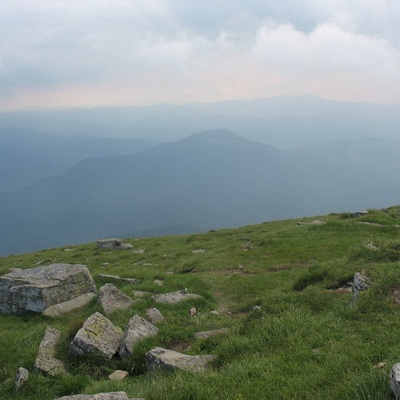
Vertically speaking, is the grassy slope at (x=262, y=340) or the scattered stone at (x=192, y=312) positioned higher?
the grassy slope at (x=262, y=340)

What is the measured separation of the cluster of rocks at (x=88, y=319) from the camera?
9414mm

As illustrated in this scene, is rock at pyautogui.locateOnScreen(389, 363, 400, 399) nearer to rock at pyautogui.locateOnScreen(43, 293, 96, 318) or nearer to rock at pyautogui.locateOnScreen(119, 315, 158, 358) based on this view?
rock at pyautogui.locateOnScreen(119, 315, 158, 358)

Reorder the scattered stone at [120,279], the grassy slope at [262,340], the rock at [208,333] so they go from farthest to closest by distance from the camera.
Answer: the scattered stone at [120,279] < the rock at [208,333] < the grassy slope at [262,340]

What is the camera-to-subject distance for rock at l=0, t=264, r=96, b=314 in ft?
53.4

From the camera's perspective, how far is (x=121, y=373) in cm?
998

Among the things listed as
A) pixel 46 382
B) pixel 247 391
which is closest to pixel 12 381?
pixel 46 382

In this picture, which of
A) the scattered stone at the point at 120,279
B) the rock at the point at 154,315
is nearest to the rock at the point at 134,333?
the rock at the point at 154,315

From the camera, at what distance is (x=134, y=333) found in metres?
11.4

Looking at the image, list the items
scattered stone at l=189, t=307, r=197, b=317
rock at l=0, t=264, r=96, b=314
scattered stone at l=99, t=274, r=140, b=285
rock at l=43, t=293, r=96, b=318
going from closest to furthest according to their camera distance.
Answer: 1. scattered stone at l=189, t=307, r=197, b=317
2. rock at l=43, t=293, r=96, b=318
3. rock at l=0, t=264, r=96, b=314
4. scattered stone at l=99, t=274, r=140, b=285

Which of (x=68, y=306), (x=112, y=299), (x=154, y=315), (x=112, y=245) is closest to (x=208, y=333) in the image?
(x=154, y=315)

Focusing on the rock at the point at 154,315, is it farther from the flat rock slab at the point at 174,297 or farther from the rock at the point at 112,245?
the rock at the point at 112,245

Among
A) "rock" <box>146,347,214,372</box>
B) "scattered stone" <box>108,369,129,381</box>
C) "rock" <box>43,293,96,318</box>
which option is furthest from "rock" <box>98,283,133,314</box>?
"rock" <box>146,347,214,372</box>

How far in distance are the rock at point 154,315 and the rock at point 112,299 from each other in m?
1.25

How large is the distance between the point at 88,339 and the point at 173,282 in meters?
7.62
